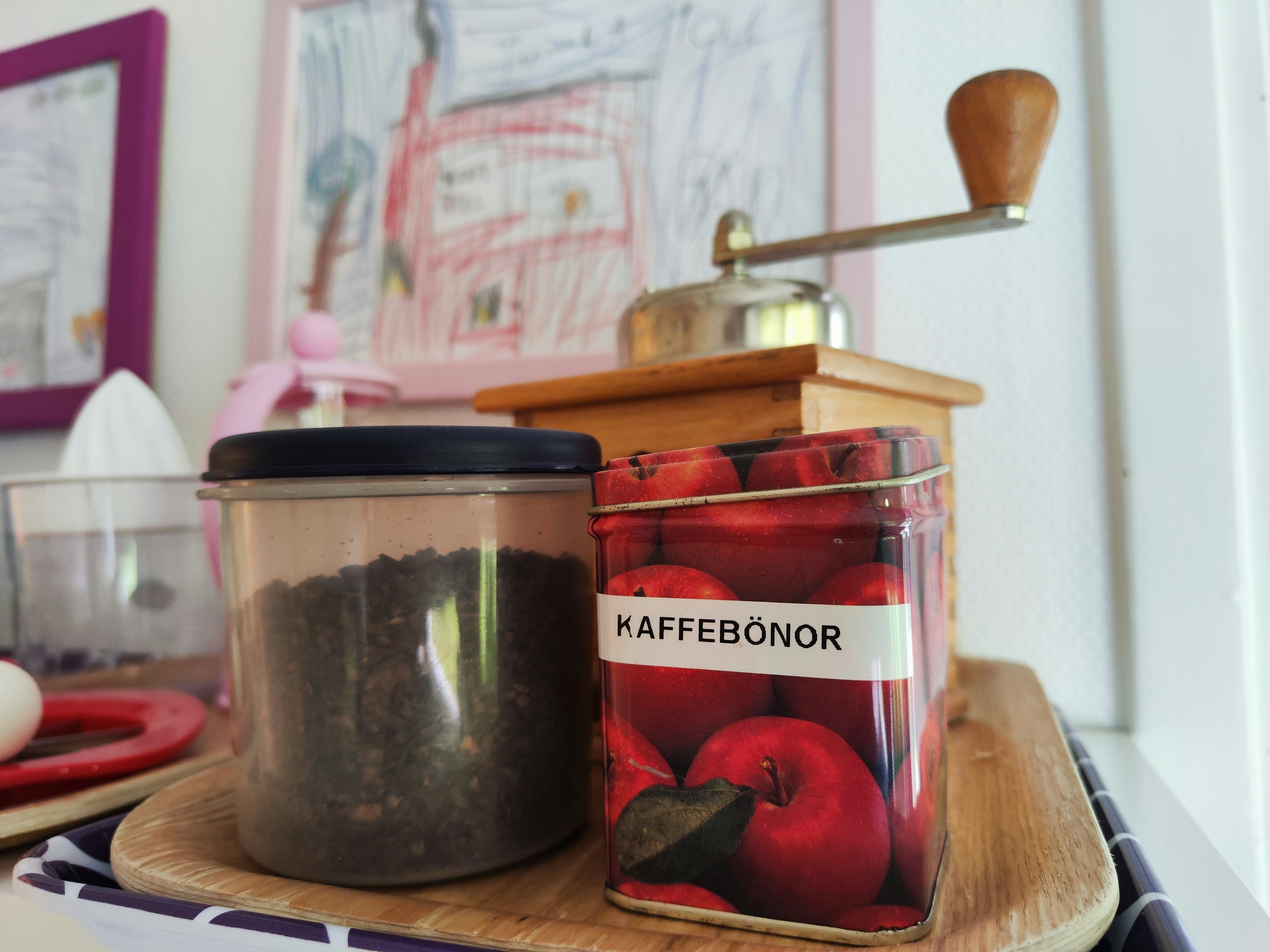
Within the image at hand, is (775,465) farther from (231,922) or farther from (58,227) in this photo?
(58,227)

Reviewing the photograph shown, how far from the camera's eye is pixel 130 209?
96cm

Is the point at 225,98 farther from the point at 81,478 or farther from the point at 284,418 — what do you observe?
the point at 81,478

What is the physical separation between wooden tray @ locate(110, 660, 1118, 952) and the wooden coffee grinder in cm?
15

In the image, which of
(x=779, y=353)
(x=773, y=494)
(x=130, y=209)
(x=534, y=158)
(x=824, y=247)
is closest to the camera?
(x=773, y=494)

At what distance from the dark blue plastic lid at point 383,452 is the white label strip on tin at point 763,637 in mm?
73

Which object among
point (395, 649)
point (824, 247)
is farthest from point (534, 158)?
point (395, 649)

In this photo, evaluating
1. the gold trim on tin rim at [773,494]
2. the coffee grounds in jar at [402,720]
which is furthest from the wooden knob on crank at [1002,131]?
the coffee grounds in jar at [402,720]

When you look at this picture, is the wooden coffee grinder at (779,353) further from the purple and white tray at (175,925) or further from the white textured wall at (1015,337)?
the purple and white tray at (175,925)

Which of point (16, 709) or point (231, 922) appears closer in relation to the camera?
point (231, 922)

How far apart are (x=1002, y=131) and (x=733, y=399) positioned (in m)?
0.20

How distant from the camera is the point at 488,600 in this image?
33cm

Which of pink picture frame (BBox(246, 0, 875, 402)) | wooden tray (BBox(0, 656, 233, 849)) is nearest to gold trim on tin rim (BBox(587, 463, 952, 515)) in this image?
wooden tray (BBox(0, 656, 233, 849))

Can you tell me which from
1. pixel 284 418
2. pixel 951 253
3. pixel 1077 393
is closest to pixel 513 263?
pixel 284 418

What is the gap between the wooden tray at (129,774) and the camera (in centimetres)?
39
